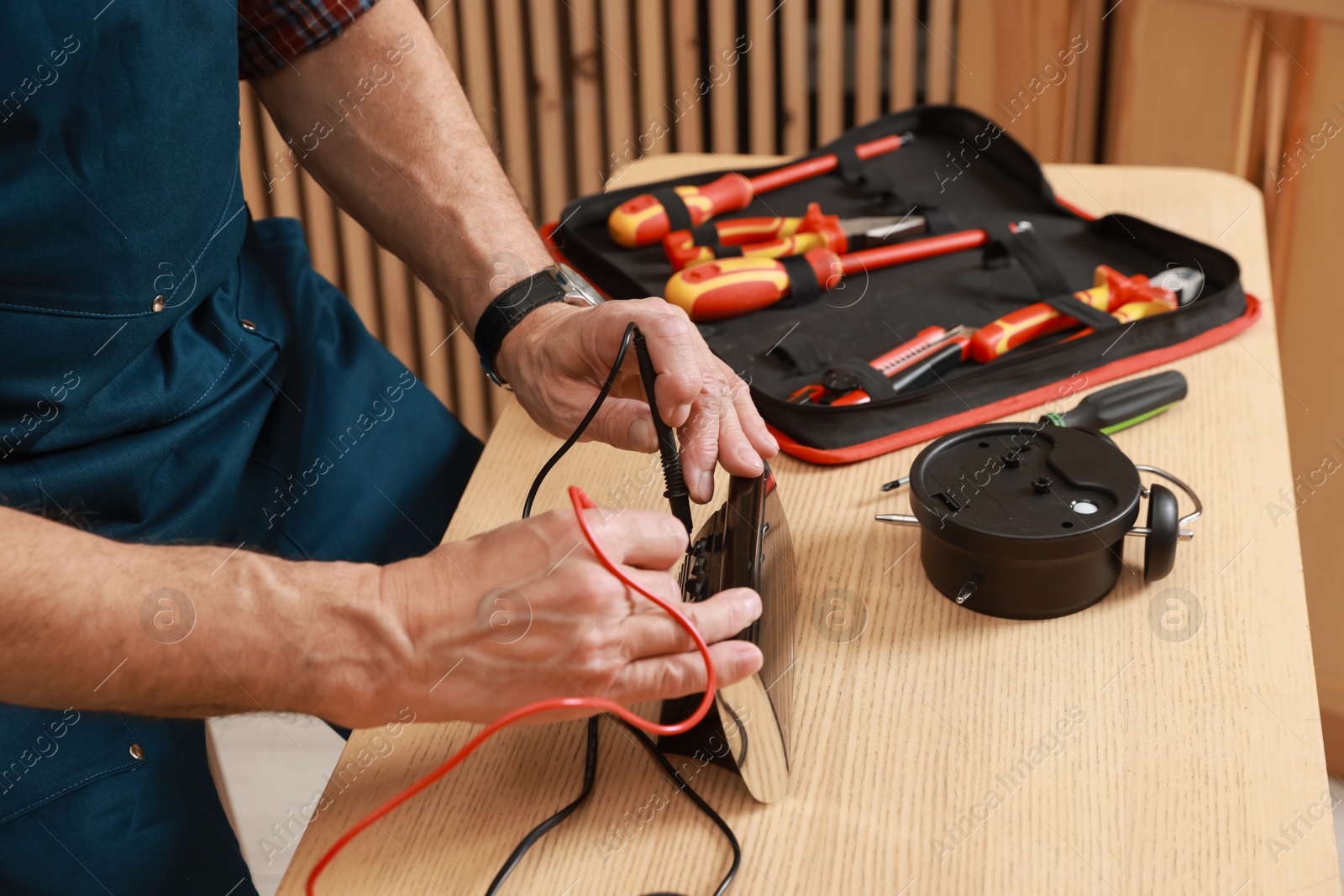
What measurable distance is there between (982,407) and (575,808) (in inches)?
18.9

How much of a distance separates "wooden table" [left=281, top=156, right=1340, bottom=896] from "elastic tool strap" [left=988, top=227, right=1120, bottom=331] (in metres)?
0.22

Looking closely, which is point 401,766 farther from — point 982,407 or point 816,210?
point 816,210

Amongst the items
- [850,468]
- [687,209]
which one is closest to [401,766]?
[850,468]

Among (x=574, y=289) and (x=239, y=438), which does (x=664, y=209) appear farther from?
(x=239, y=438)

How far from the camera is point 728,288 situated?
1.03m

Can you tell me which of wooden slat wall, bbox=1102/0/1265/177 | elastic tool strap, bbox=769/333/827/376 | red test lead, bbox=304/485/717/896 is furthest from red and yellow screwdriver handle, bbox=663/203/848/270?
wooden slat wall, bbox=1102/0/1265/177

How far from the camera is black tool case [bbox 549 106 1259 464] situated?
0.91 meters

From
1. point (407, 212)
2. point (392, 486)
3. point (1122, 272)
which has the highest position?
point (407, 212)

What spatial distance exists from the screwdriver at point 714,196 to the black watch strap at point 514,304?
0.21 meters

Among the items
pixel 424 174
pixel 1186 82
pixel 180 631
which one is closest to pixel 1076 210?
pixel 1186 82

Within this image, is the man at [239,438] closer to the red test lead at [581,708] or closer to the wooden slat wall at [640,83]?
the red test lead at [581,708]

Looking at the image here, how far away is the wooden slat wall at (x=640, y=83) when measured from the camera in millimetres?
2004

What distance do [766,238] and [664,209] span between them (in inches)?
4.3

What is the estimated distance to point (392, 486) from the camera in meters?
1.06
